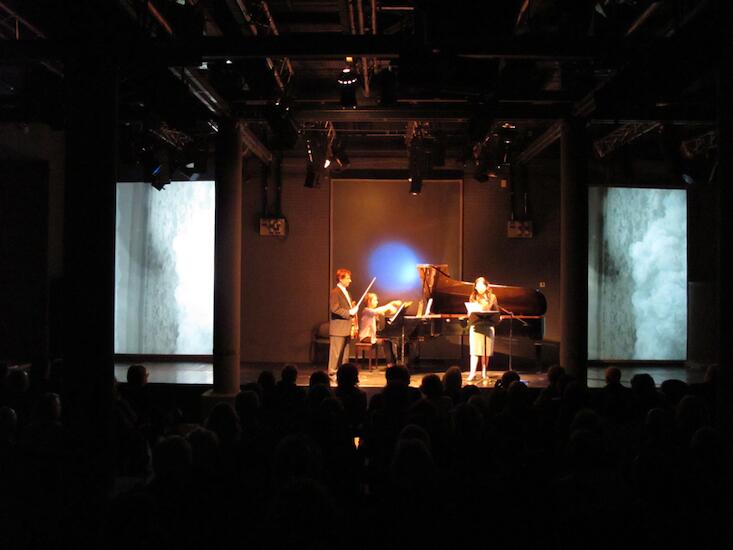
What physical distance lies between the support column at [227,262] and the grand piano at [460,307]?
9.54ft

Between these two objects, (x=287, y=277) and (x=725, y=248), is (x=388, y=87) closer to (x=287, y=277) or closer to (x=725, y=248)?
(x=725, y=248)

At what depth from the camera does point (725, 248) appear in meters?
4.62

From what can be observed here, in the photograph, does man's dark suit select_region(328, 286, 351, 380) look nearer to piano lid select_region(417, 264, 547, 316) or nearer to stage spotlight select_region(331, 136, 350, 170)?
piano lid select_region(417, 264, 547, 316)

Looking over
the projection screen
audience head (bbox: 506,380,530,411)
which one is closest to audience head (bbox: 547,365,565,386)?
audience head (bbox: 506,380,530,411)

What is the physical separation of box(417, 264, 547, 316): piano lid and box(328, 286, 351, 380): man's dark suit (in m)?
1.40

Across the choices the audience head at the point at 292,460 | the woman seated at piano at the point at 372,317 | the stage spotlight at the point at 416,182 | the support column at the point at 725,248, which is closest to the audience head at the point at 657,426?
the support column at the point at 725,248

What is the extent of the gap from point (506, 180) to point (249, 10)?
7.02 m

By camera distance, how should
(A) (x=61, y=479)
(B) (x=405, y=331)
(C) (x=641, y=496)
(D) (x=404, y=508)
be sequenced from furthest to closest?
(B) (x=405, y=331)
(A) (x=61, y=479)
(C) (x=641, y=496)
(D) (x=404, y=508)

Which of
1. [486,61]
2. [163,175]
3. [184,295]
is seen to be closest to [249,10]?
[486,61]

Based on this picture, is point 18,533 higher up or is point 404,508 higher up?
point 404,508

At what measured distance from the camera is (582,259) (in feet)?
28.0

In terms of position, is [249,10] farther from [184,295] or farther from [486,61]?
[184,295]

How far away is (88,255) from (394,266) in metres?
8.12

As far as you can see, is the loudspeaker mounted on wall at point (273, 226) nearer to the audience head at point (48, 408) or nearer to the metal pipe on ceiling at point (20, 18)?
the metal pipe on ceiling at point (20, 18)
